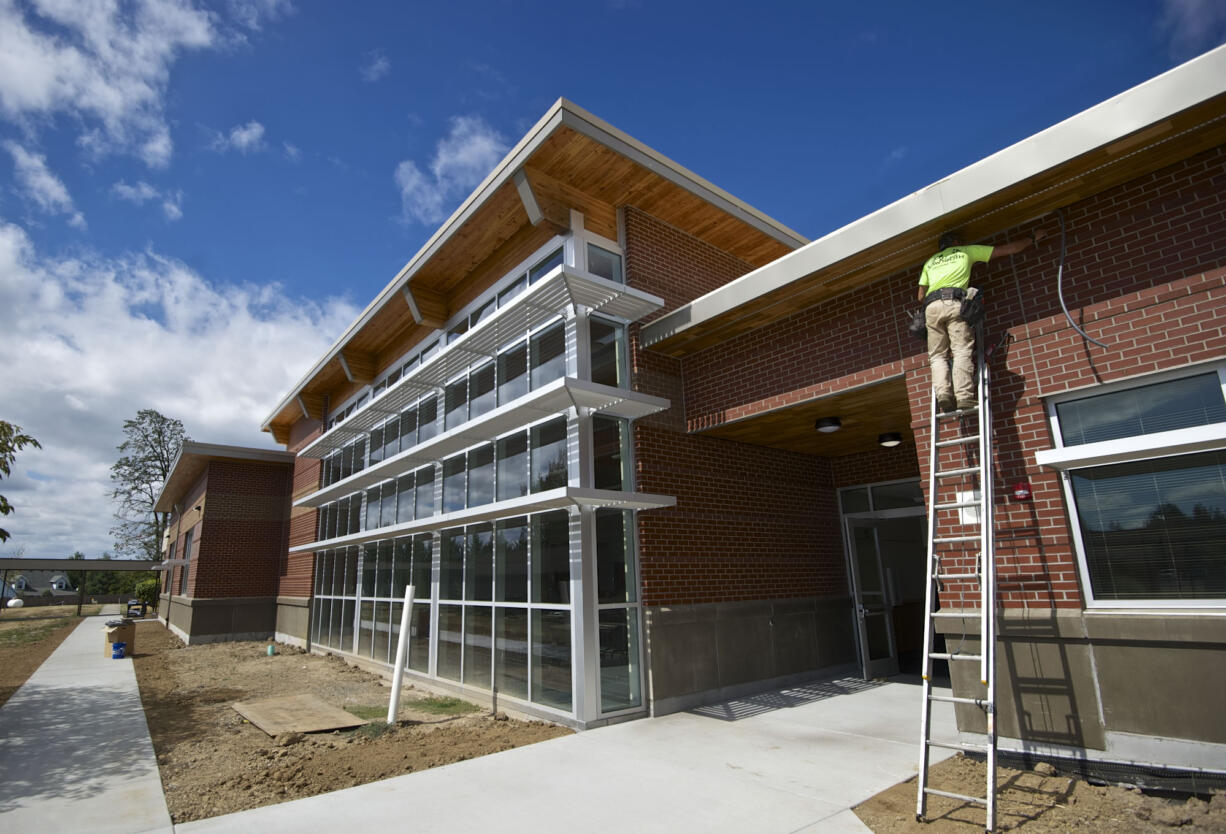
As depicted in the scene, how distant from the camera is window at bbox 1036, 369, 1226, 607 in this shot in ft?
16.3

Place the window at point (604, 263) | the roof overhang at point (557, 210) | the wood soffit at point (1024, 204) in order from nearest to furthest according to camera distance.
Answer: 1. the wood soffit at point (1024, 204)
2. the roof overhang at point (557, 210)
3. the window at point (604, 263)

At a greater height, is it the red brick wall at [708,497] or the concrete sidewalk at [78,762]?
the red brick wall at [708,497]

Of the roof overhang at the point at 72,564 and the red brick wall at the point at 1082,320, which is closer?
the red brick wall at the point at 1082,320

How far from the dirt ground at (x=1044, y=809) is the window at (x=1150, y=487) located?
1398 millimetres

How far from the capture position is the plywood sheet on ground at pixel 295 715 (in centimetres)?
813

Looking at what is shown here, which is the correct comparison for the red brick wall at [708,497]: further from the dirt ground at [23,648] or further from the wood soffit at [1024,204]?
the dirt ground at [23,648]

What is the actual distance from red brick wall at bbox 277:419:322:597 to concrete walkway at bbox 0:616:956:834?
399 inches

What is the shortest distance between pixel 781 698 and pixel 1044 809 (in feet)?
15.8

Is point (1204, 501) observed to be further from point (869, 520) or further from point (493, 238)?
point (493, 238)

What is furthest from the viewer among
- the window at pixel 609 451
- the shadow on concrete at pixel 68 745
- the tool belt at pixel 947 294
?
the window at pixel 609 451

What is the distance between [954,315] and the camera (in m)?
5.88

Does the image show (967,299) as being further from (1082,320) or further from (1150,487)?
(1150,487)

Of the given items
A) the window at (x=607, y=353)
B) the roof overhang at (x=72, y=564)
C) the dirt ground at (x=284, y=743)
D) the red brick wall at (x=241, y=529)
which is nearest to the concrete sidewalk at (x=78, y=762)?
the dirt ground at (x=284, y=743)

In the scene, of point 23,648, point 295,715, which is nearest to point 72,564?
point 23,648
